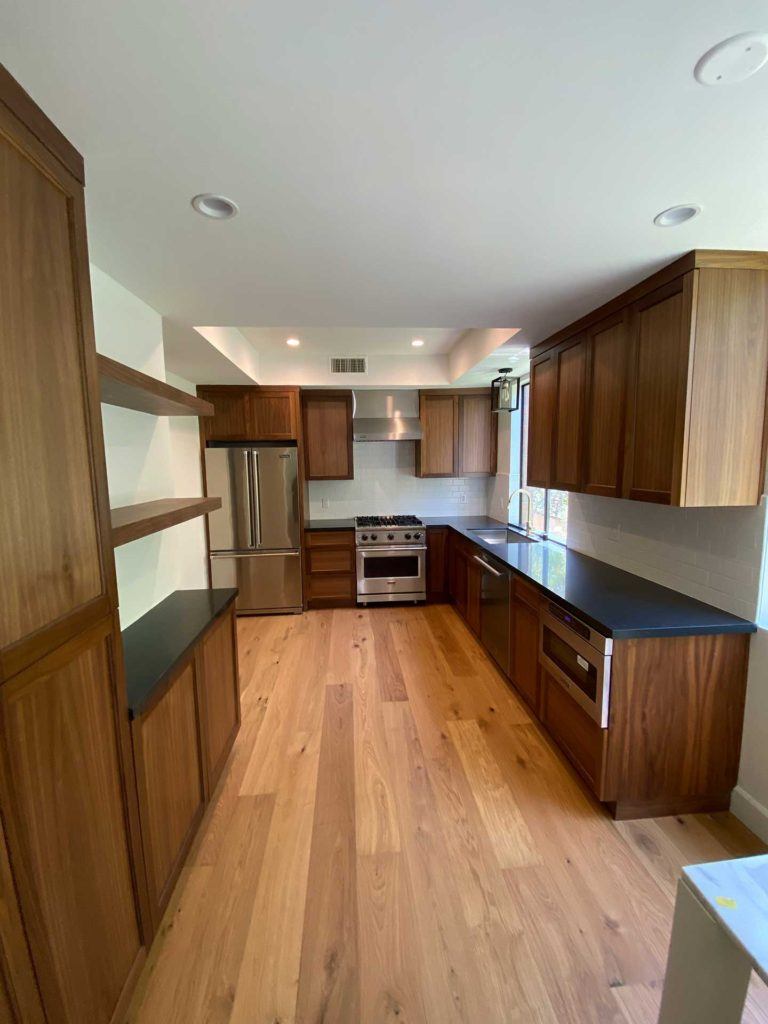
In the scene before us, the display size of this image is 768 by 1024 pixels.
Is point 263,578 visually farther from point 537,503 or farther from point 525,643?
point 537,503

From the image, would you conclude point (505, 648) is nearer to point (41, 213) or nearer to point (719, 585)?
point (719, 585)

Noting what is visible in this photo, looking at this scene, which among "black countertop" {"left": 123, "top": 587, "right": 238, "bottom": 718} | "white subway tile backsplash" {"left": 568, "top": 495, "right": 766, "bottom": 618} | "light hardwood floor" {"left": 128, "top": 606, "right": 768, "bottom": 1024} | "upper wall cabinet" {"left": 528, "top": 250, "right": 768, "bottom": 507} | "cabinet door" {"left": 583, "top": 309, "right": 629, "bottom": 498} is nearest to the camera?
"light hardwood floor" {"left": 128, "top": 606, "right": 768, "bottom": 1024}

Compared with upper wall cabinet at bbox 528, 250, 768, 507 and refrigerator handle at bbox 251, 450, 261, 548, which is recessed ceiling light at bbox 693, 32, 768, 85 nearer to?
upper wall cabinet at bbox 528, 250, 768, 507

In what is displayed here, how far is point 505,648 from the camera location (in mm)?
2846

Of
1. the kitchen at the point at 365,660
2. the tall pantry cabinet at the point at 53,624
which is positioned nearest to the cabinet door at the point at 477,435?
the kitchen at the point at 365,660

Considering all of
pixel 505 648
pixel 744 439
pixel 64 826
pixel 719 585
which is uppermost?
pixel 744 439

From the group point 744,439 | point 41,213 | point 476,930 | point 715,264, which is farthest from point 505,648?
point 41,213

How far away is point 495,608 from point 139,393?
258cm

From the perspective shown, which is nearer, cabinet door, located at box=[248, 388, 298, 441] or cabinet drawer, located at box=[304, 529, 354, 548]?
cabinet door, located at box=[248, 388, 298, 441]

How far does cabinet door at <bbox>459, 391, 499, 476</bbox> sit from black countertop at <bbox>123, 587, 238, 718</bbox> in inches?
122

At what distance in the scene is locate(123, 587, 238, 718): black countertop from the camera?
1331 millimetres

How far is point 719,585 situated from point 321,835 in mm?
2118

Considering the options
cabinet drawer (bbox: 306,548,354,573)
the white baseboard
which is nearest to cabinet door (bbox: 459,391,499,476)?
cabinet drawer (bbox: 306,548,354,573)

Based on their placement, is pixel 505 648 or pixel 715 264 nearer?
pixel 715 264
